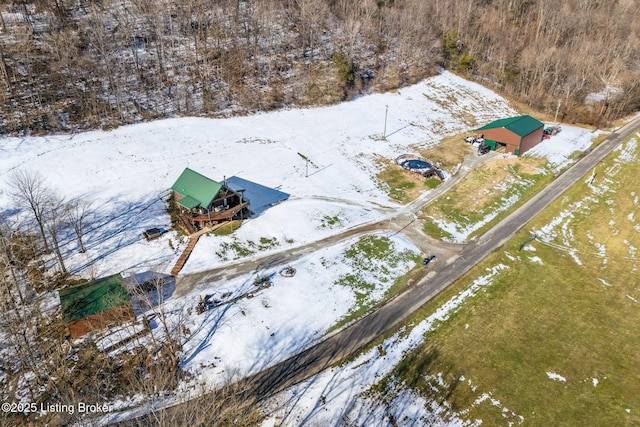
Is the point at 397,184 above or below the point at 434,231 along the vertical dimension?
above

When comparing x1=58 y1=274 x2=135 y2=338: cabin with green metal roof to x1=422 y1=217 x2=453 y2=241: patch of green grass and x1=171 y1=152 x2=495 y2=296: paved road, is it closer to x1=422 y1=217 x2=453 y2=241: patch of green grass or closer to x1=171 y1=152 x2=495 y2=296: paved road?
x1=171 y1=152 x2=495 y2=296: paved road

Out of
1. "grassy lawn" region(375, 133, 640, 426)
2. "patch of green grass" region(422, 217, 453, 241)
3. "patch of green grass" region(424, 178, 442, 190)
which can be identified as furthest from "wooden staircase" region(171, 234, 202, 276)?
"patch of green grass" region(424, 178, 442, 190)

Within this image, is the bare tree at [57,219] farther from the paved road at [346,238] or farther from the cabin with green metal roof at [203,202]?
the cabin with green metal roof at [203,202]

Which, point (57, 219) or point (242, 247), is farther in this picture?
point (57, 219)

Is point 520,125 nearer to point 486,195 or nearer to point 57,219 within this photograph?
point 486,195

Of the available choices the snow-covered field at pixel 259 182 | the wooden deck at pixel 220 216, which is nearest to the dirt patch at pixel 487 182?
the snow-covered field at pixel 259 182

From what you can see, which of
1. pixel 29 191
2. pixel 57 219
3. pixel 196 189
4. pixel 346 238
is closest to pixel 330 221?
pixel 346 238
